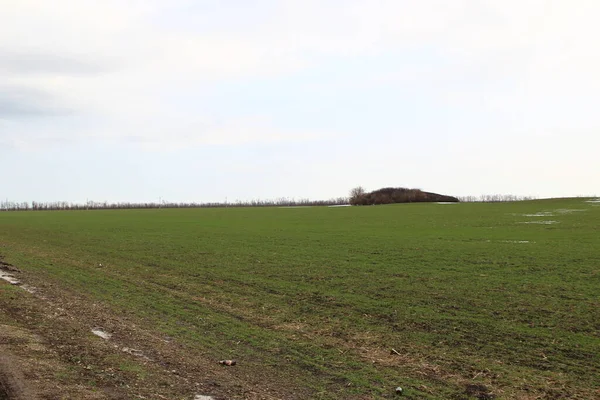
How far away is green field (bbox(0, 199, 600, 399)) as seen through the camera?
350 inches

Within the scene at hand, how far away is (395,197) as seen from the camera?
11300 centimetres

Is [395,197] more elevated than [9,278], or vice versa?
[395,197]

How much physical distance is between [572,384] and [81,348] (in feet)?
27.9

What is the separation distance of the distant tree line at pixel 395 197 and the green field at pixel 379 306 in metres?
85.9

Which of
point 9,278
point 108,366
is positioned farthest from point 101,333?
point 9,278

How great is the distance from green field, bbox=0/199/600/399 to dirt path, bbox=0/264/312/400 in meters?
0.57

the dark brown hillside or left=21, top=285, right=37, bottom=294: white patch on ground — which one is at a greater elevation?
the dark brown hillside

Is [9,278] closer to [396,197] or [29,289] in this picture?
[29,289]

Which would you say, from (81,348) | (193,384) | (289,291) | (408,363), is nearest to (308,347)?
(408,363)

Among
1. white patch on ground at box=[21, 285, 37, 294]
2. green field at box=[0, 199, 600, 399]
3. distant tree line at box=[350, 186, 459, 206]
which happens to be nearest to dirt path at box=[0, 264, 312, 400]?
green field at box=[0, 199, 600, 399]

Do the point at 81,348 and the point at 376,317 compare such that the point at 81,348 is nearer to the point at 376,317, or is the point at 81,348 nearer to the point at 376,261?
the point at 376,317

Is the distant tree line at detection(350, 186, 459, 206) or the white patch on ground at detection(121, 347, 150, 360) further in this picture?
the distant tree line at detection(350, 186, 459, 206)

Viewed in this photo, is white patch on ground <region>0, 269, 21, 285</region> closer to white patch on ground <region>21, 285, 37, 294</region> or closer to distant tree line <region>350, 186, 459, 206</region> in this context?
white patch on ground <region>21, 285, 37, 294</region>

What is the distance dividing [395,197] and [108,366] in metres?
107
